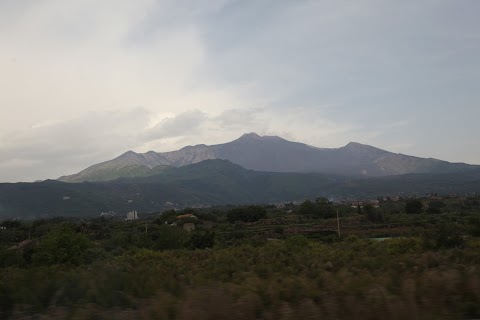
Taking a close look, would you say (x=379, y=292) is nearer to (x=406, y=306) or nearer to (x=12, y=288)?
(x=406, y=306)

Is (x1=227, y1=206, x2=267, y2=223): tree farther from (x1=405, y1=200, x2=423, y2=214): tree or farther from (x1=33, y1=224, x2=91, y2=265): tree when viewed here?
(x1=33, y1=224, x2=91, y2=265): tree

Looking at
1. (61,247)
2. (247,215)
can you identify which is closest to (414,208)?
(247,215)

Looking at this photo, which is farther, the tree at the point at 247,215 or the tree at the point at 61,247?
the tree at the point at 247,215

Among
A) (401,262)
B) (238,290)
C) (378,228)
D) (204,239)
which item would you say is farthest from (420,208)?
(238,290)

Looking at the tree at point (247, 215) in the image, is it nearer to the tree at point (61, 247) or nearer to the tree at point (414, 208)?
the tree at point (414, 208)

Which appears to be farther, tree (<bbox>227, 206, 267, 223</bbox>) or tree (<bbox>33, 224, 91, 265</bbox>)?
tree (<bbox>227, 206, 267, 223</bbox>)

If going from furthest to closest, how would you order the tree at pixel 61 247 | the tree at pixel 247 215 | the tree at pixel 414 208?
the tree at pixel 247 215 < the tree at pixel 414 208 < the tree at pixel 61 247

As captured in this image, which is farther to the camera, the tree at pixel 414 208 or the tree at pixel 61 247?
the tree at pixel 414 208

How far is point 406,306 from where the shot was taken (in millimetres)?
7414

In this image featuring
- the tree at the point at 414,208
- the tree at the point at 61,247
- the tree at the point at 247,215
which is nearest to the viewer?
the tree at the point at 61,247

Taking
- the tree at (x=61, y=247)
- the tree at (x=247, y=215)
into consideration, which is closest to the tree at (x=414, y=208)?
the tree at (x=247, y=215)

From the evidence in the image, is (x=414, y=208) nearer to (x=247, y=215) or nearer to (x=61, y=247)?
(x=247, y=215)

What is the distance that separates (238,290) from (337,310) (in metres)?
2.11

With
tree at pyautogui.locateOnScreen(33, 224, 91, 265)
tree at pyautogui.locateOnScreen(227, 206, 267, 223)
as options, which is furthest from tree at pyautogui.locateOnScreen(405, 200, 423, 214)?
tree at pyautogui.locateOnScreen(33, 224, 91, 265)
